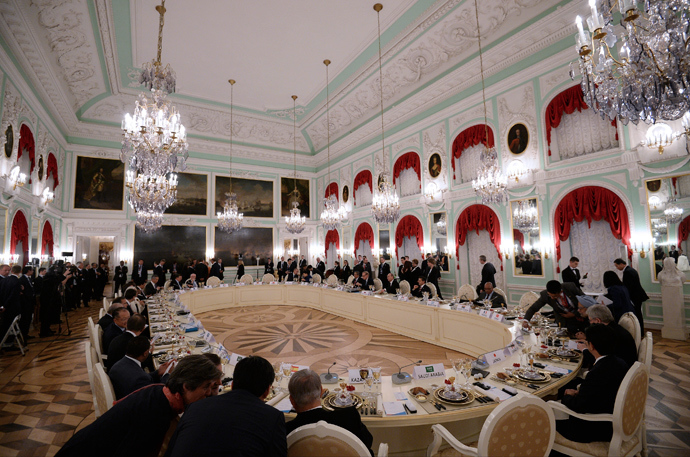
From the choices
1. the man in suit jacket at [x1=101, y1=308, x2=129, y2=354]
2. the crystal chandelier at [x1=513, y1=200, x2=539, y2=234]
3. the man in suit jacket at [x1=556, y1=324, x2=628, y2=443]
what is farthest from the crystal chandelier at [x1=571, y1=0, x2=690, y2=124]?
the man in suit jacket at [x1=101, y1=308, x2=129, y2=354]

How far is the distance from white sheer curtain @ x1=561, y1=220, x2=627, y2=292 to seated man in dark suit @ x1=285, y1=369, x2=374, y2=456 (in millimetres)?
7510

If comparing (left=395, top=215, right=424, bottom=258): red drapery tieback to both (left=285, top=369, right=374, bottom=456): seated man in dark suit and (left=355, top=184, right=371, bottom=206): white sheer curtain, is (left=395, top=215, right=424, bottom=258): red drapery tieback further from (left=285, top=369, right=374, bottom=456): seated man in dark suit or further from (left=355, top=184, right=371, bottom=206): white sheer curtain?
(left=285, top=369, right=374, bottom=456): seated man in dark suit

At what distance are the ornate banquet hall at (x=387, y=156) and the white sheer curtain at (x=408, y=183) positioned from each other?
11cm

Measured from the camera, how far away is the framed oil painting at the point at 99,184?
40.7ft

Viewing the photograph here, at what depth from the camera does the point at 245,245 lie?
1527 centimetres

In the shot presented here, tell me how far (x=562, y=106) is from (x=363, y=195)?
26.4 ft

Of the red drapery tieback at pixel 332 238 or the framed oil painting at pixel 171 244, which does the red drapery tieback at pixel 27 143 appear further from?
the red drapery tieback at pixel 332 238

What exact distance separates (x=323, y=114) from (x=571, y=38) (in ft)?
28.0

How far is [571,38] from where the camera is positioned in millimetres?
6906

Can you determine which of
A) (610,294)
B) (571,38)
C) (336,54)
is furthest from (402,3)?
(610,294)

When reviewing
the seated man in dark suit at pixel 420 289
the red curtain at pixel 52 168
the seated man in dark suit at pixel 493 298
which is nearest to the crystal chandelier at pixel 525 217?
the seated man in dark suit at pixel 493 298

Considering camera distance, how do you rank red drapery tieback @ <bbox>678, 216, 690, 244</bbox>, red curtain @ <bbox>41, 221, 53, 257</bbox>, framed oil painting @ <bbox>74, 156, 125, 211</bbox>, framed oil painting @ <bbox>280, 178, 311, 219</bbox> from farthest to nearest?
framed oil painting @ <bbox>280, 178, 311, 219</bbox>
framed oil painting @ <bbox>74, 156, 125, 211</bbox>
red curtain @ <bbox>41, 221, 53, 257</bbox>
red drapery tieback @ <bbox>678, 216, 690, 244</bbox>

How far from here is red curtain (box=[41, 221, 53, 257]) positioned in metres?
9.44

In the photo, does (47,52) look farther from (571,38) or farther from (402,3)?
(571,38)
